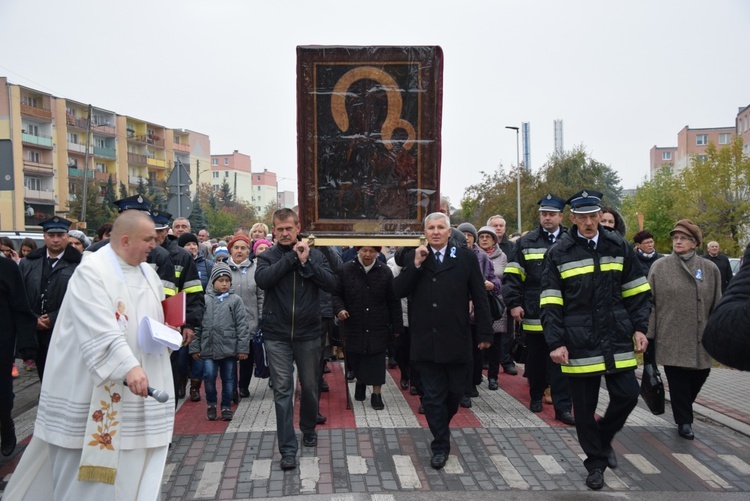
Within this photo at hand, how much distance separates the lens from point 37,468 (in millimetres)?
4359

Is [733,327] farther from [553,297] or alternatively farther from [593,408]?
[593,408]

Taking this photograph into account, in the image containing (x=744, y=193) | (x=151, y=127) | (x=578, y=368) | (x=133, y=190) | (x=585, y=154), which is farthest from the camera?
(x=151, y=127)

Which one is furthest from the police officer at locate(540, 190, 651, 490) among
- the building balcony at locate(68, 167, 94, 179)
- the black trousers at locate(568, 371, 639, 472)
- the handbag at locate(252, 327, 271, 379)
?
the building balcony at locate(68, 167, 94, 179)

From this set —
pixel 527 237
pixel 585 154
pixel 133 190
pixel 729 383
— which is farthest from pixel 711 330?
pixel 133 190

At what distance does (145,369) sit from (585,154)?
45696 millimetres

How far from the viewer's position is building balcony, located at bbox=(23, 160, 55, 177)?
5956 centimetres

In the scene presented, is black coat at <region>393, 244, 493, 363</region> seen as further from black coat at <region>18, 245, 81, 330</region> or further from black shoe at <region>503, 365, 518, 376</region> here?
black shoe at <region>503, 365, 518, 376</region>

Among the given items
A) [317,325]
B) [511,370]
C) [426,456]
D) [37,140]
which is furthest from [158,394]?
[37,140]

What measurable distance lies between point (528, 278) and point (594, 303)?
241 cm

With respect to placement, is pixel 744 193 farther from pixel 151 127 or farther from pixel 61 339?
pixel 151 127

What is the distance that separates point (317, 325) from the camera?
6672 millimetres

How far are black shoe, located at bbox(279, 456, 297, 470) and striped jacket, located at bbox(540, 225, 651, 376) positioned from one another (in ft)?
7.87

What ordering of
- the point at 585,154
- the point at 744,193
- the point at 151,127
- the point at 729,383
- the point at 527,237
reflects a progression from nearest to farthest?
1. the point at 527,237
2. the point at 729,383
3. the point at 744,193
4. the point at 585,154
5. the point at 151,127

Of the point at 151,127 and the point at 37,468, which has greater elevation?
the point at 151,127
